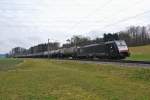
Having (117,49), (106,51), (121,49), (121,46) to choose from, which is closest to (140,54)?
(106,51)

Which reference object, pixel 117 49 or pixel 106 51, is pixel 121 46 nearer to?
pixel 117 49

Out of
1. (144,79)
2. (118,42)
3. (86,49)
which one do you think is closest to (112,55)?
(118,42)

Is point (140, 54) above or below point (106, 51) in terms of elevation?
below

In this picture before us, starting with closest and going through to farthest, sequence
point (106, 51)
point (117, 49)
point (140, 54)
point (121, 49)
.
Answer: point (117, 49)
point (121, 49)
point (106, 51)
point (140, 54)

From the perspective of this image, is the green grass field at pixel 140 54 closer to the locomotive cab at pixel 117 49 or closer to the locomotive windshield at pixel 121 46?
the locomotive cab at pixel 117 49

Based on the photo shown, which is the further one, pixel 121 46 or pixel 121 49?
pixel 121 46

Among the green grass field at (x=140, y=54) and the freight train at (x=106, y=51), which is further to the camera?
the green grass field at (x=140, y=54)

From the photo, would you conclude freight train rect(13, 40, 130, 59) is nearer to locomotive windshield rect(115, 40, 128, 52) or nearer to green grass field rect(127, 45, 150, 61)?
locomotive windshield rect(115, 40, 128, 52)

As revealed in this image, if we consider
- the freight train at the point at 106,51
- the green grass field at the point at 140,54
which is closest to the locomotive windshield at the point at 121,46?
the freight train at the point at 106,51

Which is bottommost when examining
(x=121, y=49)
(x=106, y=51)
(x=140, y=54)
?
(x=140, y=54)

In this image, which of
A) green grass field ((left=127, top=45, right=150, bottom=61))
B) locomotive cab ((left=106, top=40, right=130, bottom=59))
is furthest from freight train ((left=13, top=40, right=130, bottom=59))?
green grass field ((left=127, top=45, right=150, bottom=61))

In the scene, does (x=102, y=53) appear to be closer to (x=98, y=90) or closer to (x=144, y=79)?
(x=144, y=79)

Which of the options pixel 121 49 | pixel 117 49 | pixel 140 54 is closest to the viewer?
pixel 117 49

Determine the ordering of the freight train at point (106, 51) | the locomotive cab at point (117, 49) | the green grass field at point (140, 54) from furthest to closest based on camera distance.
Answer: the green grass field at point (140, 54), the freight train at point (106, 51), the locomotive cab at point (117, 49)
